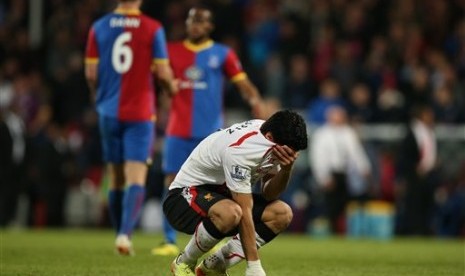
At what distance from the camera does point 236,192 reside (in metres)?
7.37

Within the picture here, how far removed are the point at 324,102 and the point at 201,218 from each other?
460 inches

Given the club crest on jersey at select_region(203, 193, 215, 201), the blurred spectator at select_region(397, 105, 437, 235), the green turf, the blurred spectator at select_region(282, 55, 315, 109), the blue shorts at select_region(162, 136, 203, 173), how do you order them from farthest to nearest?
the blurred spectator at select_region(282, 55, 315, 109) < the blurred spectator at select_region(397, 105, 437, 235) < the blue shorts at select_region(162, 136, 203, 173) < the green turf < the club crest on jersey at select_region(203, 193, 215, 201)

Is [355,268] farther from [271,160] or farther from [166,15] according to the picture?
[166,15]

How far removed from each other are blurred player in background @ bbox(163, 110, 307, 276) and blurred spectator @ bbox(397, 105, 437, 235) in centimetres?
1088

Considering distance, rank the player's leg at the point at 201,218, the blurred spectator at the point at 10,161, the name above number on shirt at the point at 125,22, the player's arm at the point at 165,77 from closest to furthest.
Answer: the player's leg at the point at 201,218 < the player's arm at the point at 165,77 < the name above number on shirt at the point at 125,22 < the blurred spectator at the point at 10,161

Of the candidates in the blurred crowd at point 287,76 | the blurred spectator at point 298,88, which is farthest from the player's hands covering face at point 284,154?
the blurred spectator at point 298,88

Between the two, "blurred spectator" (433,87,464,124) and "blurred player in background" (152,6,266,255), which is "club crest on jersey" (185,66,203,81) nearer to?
"blurred player in background" (152,6,266,255)

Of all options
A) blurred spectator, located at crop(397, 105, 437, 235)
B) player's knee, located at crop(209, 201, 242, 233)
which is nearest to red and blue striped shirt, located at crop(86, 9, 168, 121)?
player's knee, located at crop(209, 201, 242, 233)

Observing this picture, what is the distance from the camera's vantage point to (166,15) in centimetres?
2231

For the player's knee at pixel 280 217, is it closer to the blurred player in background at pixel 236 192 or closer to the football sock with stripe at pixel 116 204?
the blurred player in background at pixel 236 192

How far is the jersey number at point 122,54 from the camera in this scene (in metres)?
10.9

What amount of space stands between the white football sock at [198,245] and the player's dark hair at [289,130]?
0.82 m

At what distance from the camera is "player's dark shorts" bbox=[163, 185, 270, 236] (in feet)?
25.4

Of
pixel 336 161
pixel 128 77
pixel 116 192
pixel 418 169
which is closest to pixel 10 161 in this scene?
pixel 336 161
